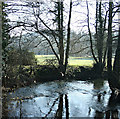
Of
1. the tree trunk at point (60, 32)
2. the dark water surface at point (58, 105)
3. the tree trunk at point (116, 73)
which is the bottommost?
the dark water surface at point (58, 105)

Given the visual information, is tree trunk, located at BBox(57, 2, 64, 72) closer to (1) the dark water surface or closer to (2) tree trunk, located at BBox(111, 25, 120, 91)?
(1) the dark water surface

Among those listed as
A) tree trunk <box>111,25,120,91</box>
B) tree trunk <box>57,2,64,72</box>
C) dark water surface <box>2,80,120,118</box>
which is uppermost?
tree trunk <box>57,2,64,72</box>

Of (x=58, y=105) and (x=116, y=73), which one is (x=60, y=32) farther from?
(x=58, y=105)

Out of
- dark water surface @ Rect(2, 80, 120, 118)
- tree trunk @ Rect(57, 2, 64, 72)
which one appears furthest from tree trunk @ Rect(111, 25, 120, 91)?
tree trunk @ Rect(57, 2, 64, 72)

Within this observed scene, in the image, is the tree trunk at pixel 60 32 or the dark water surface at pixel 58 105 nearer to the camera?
the dark water surface at pixel 58 105

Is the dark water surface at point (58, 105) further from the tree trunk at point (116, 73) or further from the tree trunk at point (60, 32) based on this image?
the tree trunk at point (60, 32)

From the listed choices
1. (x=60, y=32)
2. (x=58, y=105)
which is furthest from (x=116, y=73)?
(x=60, y=32)

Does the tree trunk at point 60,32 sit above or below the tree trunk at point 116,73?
above

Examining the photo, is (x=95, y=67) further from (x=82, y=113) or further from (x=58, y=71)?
(x=82, y=113)

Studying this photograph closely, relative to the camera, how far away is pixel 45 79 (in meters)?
9.41

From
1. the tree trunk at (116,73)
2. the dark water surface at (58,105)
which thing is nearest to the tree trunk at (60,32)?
the dark water surface at (58,105)

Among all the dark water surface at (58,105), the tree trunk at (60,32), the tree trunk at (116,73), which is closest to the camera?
the dark water surface at (58,105)

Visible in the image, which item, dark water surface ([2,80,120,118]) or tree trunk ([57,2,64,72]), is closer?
dark water surface ([2,80,120,118])

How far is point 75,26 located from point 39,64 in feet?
11.9
